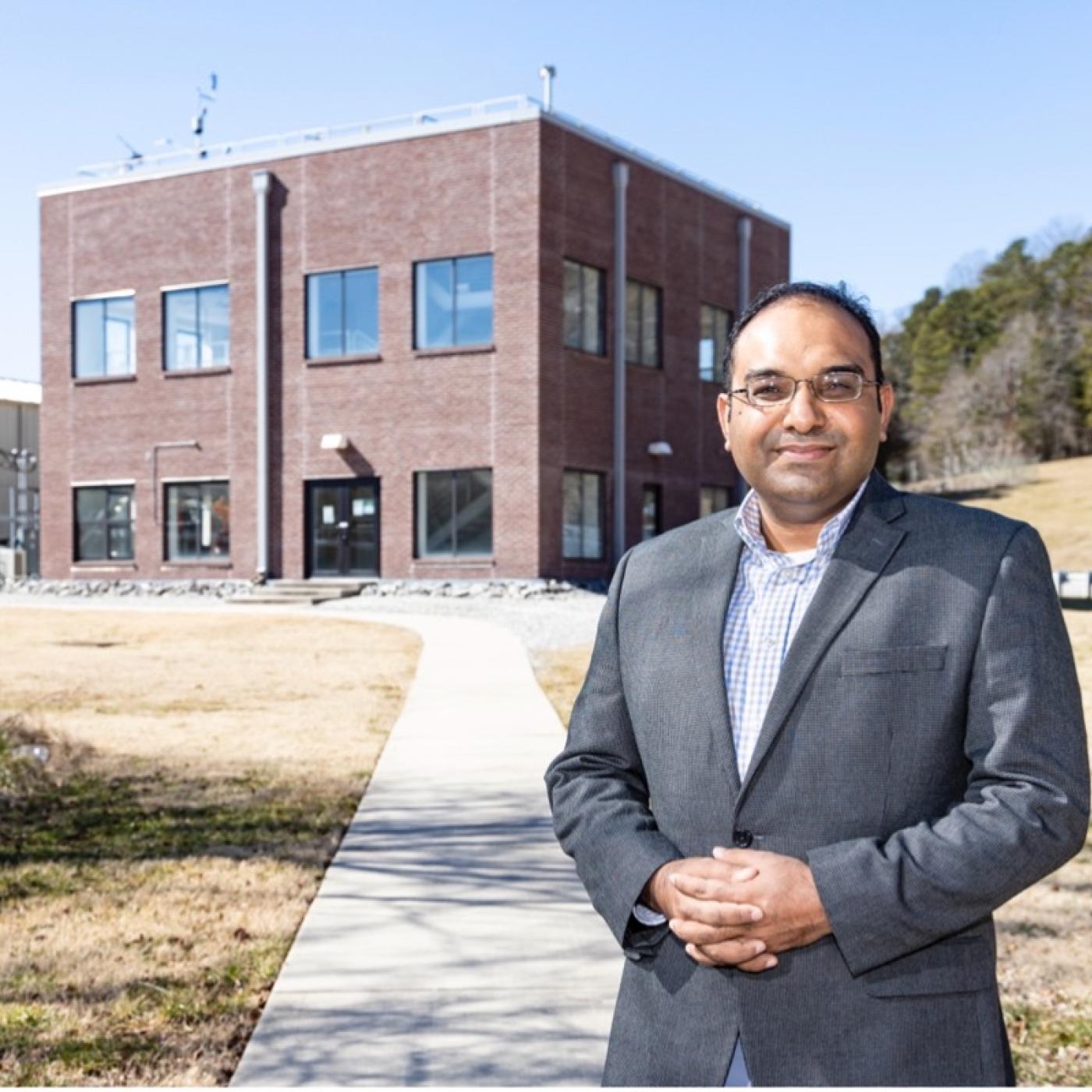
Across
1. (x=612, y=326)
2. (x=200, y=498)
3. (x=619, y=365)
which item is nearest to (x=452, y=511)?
(x=619, y=365)

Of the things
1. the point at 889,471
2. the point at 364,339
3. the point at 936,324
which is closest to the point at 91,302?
the point at 364,339

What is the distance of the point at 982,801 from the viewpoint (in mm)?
2107

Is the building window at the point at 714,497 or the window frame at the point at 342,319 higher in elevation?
the window frame at the point at 342,319

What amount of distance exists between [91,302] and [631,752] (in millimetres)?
33193

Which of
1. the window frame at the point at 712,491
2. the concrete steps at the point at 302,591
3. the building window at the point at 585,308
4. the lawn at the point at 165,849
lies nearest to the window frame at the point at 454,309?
the building window at the point at 585,308

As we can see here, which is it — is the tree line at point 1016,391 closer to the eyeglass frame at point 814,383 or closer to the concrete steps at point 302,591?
the concrete steps at point 302,591

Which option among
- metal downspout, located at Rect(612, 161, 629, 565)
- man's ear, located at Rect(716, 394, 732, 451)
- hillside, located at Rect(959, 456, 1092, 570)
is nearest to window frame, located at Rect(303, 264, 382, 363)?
metal downspout, located at Rect(612, 161, 629, 565)

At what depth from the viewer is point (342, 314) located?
2994 centimetres

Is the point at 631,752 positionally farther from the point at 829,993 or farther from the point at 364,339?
the point at 364,339

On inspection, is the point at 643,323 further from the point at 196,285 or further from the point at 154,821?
the point at 154,821

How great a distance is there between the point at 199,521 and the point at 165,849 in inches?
999

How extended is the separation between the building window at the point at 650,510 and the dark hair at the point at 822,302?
94.4 ft

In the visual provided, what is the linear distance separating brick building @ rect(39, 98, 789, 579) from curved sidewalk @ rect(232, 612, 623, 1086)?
19.8 metres

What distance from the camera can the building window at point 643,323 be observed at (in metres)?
31.2
